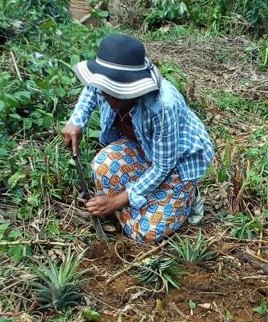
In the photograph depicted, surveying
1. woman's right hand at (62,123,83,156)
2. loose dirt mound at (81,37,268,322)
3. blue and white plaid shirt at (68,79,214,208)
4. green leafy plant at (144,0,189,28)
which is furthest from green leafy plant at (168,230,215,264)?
green leafy plant at (144,0,189,28)

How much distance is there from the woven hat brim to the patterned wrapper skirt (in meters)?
0.47

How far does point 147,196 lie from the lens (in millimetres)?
2924

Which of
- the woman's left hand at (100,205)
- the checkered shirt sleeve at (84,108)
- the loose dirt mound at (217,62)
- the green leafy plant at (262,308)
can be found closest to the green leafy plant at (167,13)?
the loose dirt mound at (217,62)

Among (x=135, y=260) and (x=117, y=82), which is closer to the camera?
(x=117, y=82)

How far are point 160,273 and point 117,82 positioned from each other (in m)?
0.74

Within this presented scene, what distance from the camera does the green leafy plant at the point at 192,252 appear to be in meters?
2.79

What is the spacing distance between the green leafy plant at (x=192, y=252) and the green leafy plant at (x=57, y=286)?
0.42 m

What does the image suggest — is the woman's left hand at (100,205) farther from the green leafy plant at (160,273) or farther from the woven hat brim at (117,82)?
the woven hat brim at (117,82)

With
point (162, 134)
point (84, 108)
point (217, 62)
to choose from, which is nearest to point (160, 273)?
point (162, 134)

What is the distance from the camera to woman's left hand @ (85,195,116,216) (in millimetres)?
2846

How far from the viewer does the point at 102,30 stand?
4906 millimetres

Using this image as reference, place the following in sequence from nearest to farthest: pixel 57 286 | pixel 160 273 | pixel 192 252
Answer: pixel 57 286, pixel 160 273, pixel 192 252

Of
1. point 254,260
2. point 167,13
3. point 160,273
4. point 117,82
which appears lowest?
point 167,13

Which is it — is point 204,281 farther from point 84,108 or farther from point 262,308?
point 84,108
